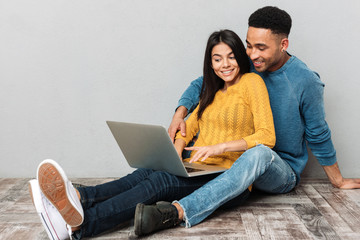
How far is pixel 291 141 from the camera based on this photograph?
2.15 m

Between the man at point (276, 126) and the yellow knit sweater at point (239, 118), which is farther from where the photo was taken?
the yellow knit sweater at point (239, 118)

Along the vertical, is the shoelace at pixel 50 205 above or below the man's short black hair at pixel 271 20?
below

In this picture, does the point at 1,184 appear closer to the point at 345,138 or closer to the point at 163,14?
the point at 163,14

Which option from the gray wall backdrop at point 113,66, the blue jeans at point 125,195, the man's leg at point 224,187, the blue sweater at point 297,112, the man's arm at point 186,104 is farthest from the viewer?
the gray wall backdrop at point 113,66

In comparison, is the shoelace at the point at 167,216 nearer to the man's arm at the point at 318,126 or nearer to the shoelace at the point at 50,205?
the shoelace at the point at 50,205

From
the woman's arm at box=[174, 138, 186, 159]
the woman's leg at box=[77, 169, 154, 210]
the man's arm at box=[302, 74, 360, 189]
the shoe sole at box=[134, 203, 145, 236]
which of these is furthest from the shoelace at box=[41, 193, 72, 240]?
the man's arm at box=[302, 74, 360, 189]

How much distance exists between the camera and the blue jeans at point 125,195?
1641 mm

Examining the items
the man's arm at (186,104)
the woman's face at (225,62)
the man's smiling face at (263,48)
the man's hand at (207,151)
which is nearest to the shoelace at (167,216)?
the man's hand at (207,151)

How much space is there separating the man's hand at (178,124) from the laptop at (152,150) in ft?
0.63

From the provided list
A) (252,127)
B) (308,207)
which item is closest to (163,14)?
(252,127)

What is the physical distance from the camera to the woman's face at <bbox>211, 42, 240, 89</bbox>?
197cm

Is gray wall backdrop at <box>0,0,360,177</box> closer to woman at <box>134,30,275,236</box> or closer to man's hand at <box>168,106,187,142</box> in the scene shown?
man's hand at <box>168,106,187,142</box>

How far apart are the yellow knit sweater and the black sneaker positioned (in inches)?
15.3

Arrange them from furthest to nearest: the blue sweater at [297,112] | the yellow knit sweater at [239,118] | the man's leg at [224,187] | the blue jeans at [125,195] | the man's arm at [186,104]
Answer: the man's arm at [186,104]
the blue sweater at [297,112]
the yellow knit sweater at [239,118]
the man's leg at [224,187]
the blue jeans at [125,195]
